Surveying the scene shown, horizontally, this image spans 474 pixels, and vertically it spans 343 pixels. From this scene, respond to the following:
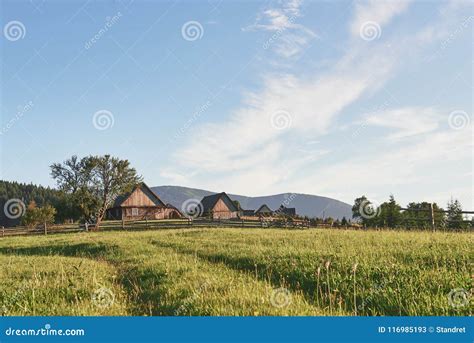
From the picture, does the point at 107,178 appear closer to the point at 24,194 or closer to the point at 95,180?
the point at 95,180

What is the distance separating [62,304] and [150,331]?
3.18 m

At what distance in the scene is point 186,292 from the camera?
798cm

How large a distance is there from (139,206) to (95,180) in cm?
2002

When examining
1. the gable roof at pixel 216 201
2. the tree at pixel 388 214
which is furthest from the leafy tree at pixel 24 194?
the tree at pixel 388 214

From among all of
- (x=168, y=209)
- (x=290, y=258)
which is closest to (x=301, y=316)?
(x=290, y=258)

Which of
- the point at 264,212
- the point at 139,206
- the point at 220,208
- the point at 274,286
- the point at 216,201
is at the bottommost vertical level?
the point at 264,212

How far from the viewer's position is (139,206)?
238ft

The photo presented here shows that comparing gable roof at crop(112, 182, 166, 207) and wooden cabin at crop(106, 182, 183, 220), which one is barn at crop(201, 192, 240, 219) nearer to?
wooden cabin at crop(106, 182, 183, 220)

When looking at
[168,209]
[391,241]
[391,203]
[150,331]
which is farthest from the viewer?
[168,209]

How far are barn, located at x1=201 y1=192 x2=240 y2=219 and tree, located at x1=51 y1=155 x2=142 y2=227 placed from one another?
2672 centimetres

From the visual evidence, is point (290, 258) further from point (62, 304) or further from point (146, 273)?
point (62, 304)

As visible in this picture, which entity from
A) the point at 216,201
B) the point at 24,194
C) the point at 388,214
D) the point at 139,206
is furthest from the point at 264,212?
the point at 24,194

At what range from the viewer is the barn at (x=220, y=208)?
78.9m

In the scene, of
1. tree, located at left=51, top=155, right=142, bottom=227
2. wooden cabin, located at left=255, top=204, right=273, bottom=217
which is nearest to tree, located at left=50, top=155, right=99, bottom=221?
tree, located at left=51, top=155, right=142, bottom=227
